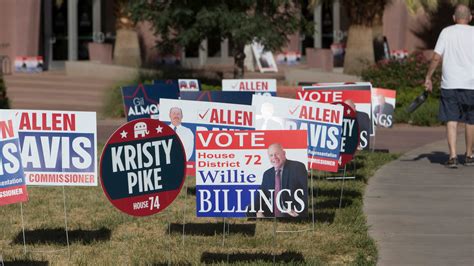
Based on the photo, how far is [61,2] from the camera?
3123 centimetres

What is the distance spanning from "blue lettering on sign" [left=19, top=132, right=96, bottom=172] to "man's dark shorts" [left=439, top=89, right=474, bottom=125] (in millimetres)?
5730

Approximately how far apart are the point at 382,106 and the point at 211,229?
5.16 metres

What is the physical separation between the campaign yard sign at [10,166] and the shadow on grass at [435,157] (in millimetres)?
7407

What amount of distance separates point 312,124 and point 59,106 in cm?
1536

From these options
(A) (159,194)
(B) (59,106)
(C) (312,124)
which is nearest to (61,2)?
(B) (59,106)

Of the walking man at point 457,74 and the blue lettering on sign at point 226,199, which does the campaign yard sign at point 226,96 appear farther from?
the blue lettering on sign at point 226,199

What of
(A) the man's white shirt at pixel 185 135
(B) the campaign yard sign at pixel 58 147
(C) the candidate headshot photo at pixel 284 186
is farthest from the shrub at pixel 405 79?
(C) the candidate headshot photo at pixel 284 186

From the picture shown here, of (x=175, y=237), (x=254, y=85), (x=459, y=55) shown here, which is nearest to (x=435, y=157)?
(x=459, y=55)

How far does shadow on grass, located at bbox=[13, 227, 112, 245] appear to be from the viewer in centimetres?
955

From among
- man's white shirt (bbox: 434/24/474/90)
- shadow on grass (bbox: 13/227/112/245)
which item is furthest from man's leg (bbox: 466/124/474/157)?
shadow on grass (bbox: 13/227/112/245)

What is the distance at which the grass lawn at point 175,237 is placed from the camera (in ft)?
28.9

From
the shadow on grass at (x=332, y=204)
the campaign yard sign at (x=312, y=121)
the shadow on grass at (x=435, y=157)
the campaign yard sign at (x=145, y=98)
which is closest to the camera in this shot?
the campaign yard sign at (x=312, y=121)

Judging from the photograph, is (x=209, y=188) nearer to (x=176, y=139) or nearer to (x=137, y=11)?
(x=176, y=139)

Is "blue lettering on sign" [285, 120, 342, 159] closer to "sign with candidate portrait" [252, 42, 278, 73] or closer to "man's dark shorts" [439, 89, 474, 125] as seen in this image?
"man's dark shorts" [439, 89, 474, 125]
